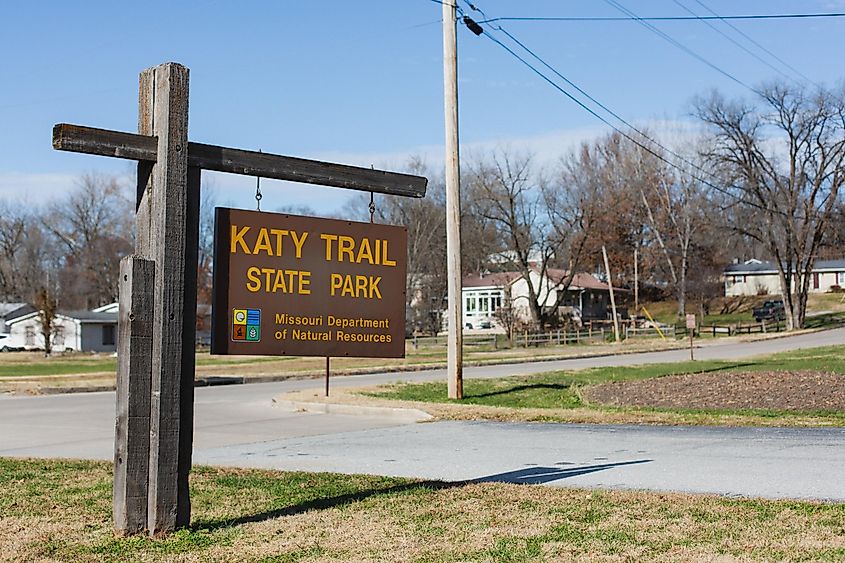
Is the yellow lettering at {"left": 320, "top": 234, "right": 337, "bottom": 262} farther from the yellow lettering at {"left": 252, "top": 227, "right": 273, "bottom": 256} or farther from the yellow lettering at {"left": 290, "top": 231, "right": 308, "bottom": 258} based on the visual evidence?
the yellow lettering at {"left": 252, "top": 227, "right": 273, "bottom": 256}

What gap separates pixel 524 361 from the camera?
39438mm

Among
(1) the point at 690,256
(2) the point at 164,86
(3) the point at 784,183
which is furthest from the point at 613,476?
(1) the point at 690,256

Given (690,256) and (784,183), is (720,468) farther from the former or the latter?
(690,256)

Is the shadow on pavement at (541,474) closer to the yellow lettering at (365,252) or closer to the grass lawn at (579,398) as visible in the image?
the yellow lettering at (365,252)

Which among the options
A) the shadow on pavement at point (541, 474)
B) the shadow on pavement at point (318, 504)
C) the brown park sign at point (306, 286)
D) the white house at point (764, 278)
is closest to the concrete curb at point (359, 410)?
the shadow on pavement at point (541, 474)

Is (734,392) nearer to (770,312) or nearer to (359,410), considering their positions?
(359,410)

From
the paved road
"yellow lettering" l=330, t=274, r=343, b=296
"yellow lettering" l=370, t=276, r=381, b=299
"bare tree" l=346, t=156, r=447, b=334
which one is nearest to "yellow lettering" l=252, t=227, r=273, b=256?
"yellow lettering" l=330, t=274, r=343, b=296

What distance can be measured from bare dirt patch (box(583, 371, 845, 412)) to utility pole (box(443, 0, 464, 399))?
273cm

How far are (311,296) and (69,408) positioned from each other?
14611 millimetres

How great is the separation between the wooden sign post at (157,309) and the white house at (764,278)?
92.6 meters

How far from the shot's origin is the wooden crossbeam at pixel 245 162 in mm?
6633

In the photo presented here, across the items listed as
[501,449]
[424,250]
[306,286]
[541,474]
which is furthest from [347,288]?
[424,250]

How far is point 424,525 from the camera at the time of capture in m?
6.78

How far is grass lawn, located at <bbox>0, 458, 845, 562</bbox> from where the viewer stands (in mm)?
5953
